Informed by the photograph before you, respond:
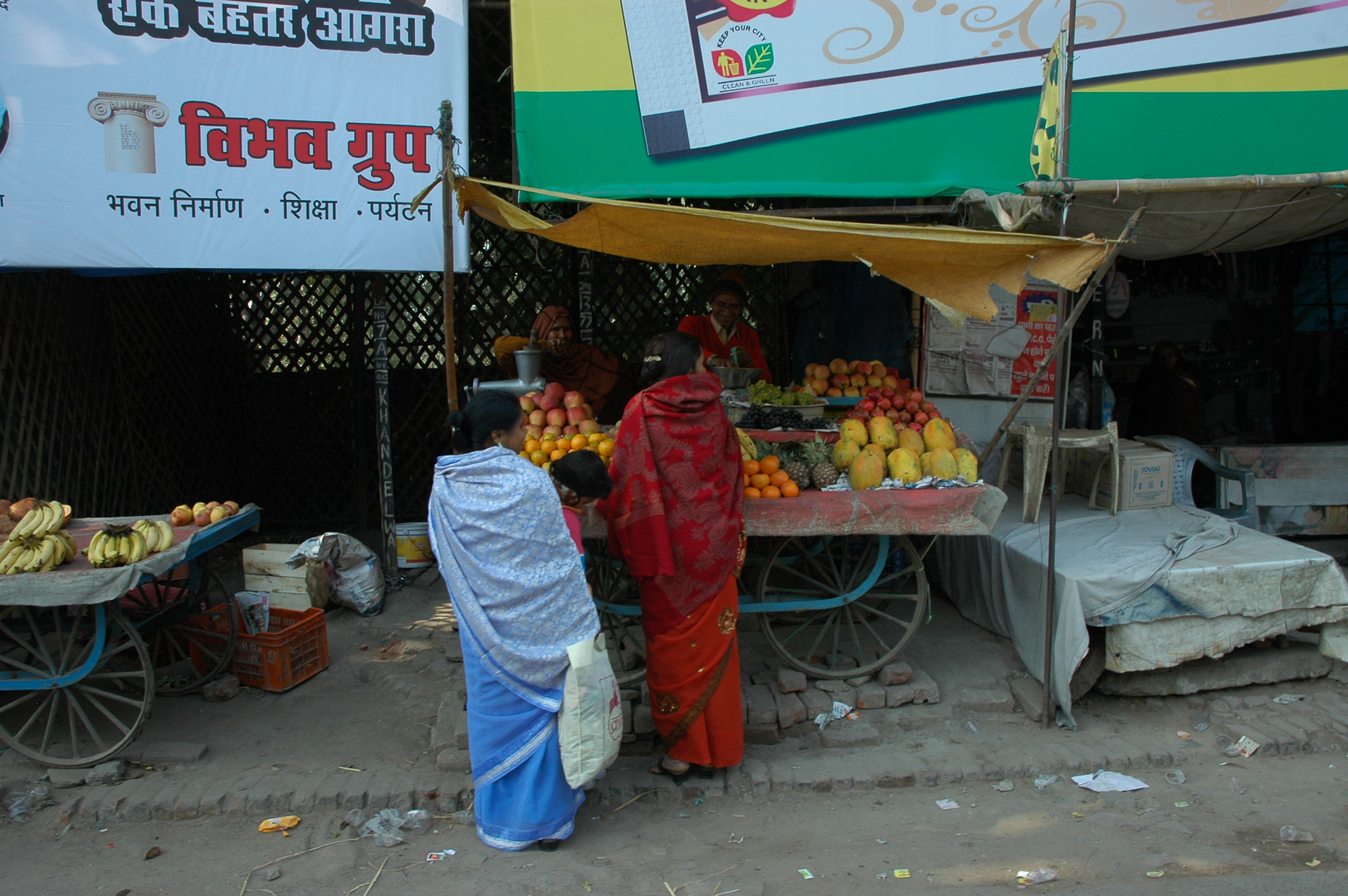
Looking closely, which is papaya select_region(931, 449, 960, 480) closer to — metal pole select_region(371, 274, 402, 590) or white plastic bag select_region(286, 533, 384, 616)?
metal pole select_region(371, 274, 402, 590)

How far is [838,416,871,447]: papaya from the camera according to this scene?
4.20m

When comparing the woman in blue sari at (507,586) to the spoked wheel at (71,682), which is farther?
the spoked wheel at (71,682)

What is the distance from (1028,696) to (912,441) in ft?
4.42

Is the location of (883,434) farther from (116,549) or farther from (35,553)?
(35,553)

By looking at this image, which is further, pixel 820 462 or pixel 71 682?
pixel 820 462

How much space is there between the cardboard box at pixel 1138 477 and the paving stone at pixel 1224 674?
3.36 ft

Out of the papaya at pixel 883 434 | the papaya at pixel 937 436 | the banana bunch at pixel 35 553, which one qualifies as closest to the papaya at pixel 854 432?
the papaya at pixel 883 434

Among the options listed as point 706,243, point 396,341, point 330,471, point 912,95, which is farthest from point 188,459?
point 912,95

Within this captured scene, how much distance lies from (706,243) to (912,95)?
6.12 feet

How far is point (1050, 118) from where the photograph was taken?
344 centimetres

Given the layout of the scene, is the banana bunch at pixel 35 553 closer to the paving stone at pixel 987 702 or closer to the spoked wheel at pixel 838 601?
the spoked wheel at pixel 838 601

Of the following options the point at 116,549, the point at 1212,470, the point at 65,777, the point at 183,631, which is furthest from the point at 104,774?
the point at 1212,470

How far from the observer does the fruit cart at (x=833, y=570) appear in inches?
147

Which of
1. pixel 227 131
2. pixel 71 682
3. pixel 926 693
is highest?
pixel 227 131
